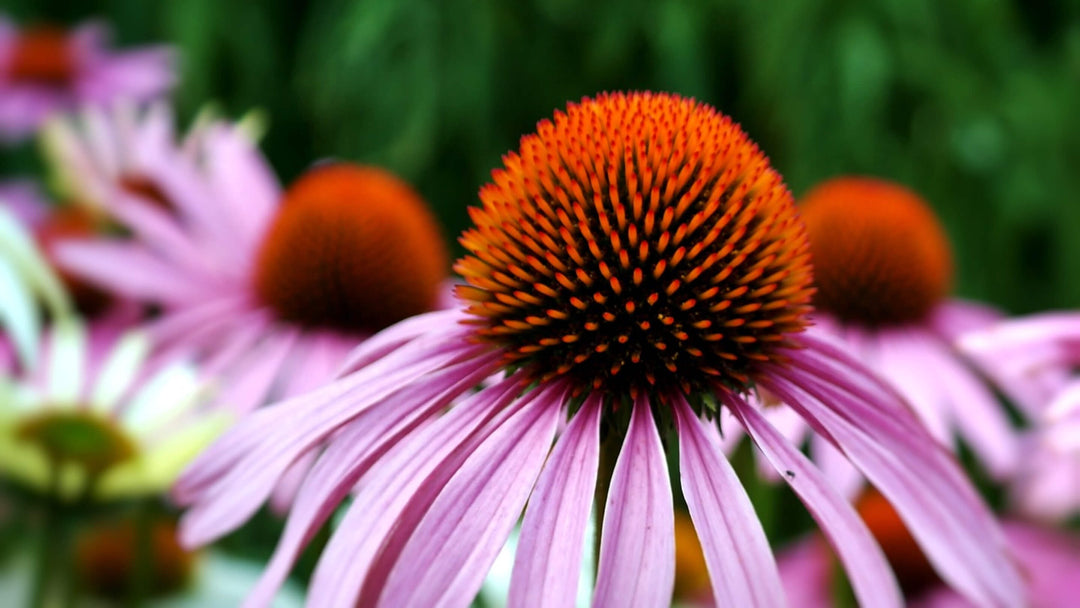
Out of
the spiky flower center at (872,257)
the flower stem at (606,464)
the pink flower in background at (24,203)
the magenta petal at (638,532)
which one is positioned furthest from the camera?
the pink flower in background at (24,203)

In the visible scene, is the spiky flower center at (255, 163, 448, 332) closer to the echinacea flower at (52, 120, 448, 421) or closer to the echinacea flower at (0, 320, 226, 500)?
the echinacea flower at (52, 120, 448, 421)

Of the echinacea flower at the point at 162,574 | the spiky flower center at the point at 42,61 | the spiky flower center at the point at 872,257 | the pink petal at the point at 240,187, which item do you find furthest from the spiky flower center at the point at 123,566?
the spiky flower center at the point at 42,61

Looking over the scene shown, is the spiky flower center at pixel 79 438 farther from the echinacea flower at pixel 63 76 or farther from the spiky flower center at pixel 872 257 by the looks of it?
the echinacea flower at pixel 63 76

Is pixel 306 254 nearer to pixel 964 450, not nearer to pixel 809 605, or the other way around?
pixel 809 605

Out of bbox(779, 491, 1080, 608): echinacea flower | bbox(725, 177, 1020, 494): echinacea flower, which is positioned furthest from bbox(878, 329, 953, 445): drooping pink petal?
bbox(779, 491, 1080, 608): echinacea flower

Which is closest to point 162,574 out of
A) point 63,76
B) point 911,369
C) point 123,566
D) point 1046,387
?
point 123,566

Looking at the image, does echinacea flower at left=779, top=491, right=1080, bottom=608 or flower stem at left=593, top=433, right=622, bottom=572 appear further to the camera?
echinacea flower at left=779, top=491, right=1080, bottom=608
